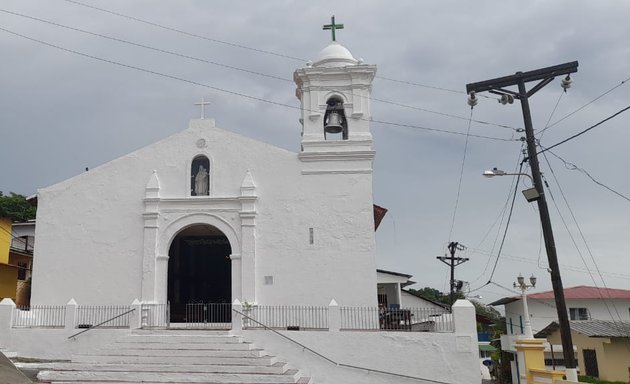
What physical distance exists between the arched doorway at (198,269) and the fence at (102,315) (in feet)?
6.60

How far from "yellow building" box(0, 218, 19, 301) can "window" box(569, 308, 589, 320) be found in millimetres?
26530

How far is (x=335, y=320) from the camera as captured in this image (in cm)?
1622

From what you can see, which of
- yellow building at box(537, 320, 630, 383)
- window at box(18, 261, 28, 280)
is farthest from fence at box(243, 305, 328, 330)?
window at box(18, 261, 28, 280)

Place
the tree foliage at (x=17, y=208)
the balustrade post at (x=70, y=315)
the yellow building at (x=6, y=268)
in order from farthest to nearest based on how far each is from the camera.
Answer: the tree foliage at (x=17, y=208) → the yellow building at (x=6, y=268) → the balustrade post at (x=70, y=315)

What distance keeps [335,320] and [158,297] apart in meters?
5.62

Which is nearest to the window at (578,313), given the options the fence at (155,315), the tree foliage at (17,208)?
the fence at (155,315)

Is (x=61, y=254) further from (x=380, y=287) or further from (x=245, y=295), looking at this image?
(x=380, y=287)

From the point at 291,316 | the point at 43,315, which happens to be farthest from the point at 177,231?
the point at 43,315

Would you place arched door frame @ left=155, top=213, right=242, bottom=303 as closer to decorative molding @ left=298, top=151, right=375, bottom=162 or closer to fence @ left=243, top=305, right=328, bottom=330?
fence @ left=243, top=305, right=328, bottom=330

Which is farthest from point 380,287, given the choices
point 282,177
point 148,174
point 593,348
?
point 148,174

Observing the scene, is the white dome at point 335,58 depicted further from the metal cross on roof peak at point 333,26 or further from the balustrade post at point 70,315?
the balustrade post at point 70,315

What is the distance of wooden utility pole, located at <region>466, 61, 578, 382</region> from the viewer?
11.8 metres

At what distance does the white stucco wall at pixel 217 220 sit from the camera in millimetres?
18359

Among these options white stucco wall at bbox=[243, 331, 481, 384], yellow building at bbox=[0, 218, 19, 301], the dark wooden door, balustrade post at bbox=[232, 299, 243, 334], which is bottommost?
the dark wooden door
